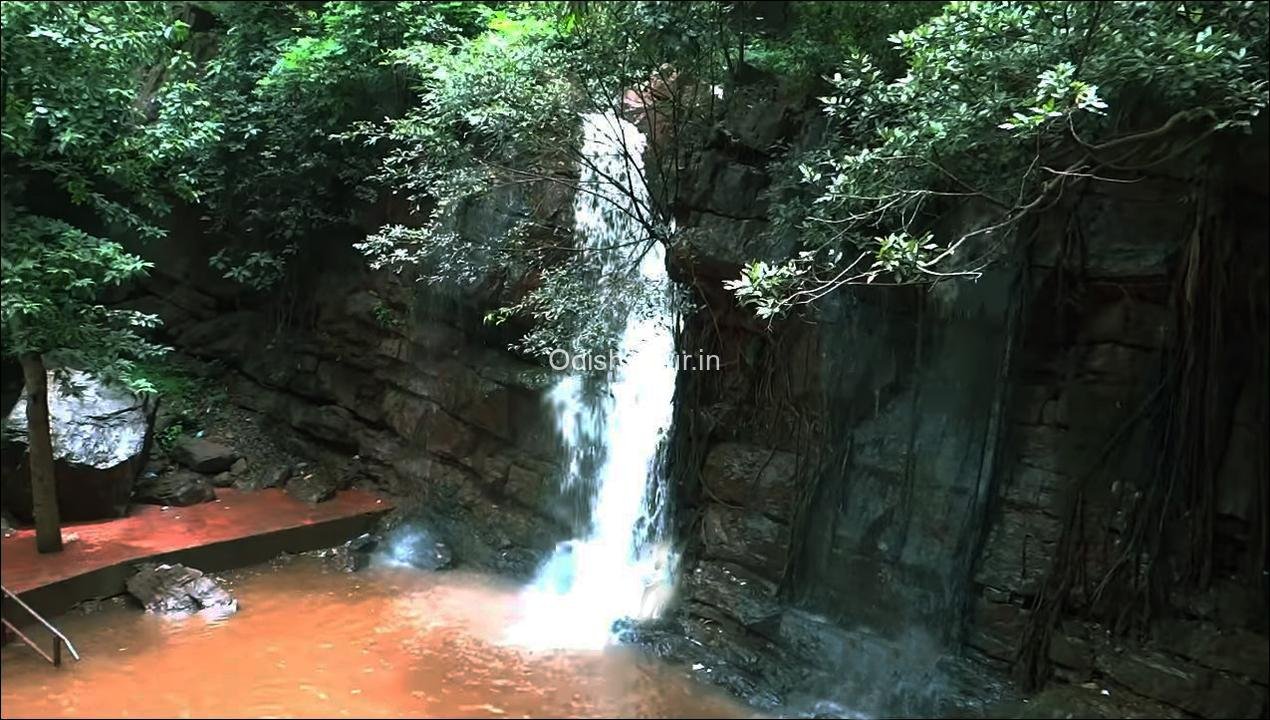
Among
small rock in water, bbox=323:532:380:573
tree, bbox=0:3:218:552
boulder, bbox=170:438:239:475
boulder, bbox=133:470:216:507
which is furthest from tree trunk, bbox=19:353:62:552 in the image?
boulder, bbox=170:438:239:475

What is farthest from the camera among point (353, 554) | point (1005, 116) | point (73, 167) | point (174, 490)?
point (174, 490)

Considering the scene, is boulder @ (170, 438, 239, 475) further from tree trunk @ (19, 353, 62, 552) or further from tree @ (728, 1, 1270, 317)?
tree @ (728, 1, 1270, 317)

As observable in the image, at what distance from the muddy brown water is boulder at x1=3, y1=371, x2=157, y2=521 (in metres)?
1.47

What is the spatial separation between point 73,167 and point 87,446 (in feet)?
8.75

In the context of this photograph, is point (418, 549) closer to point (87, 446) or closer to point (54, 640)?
point (87, 446)

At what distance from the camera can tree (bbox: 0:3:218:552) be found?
538cm

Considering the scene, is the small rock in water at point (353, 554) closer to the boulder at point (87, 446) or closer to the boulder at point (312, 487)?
the boulder at point (312, 487)

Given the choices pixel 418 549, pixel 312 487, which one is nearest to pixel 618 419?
pixel 418 549

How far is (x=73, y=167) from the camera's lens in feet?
19.5

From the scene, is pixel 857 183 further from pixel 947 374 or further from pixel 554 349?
pixel 554 349

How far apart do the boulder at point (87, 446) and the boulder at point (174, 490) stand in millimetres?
214

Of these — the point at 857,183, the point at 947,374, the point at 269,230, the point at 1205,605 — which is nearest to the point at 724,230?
the point at 857,183

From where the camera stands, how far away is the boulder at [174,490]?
8.12m

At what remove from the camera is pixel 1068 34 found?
465 cm
